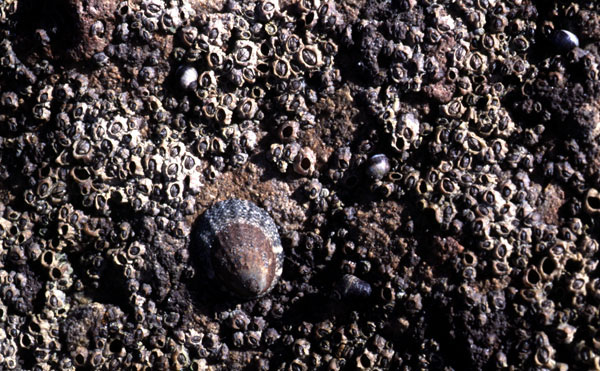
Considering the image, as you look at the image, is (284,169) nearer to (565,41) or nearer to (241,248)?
(241,248)

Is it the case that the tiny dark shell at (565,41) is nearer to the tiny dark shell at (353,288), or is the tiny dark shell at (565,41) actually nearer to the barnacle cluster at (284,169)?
the barnacle cluster at (284,169)

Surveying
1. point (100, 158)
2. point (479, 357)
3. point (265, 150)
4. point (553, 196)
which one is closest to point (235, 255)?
point (265, 150)

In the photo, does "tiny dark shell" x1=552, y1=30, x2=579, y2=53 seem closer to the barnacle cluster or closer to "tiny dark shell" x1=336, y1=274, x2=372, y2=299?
the barnacle cluster

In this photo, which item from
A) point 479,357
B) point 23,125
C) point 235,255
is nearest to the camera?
point 479,357

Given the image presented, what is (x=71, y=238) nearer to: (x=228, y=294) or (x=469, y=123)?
(x=228, y=294)

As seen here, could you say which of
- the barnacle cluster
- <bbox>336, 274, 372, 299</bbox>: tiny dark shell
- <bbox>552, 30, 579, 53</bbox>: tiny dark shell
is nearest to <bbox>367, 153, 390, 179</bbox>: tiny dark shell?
the barnacle cluster

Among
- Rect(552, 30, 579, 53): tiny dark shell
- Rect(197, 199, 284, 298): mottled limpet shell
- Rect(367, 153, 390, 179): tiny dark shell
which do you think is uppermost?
Rect(552, 30, 579, 53): tiny dark shell
